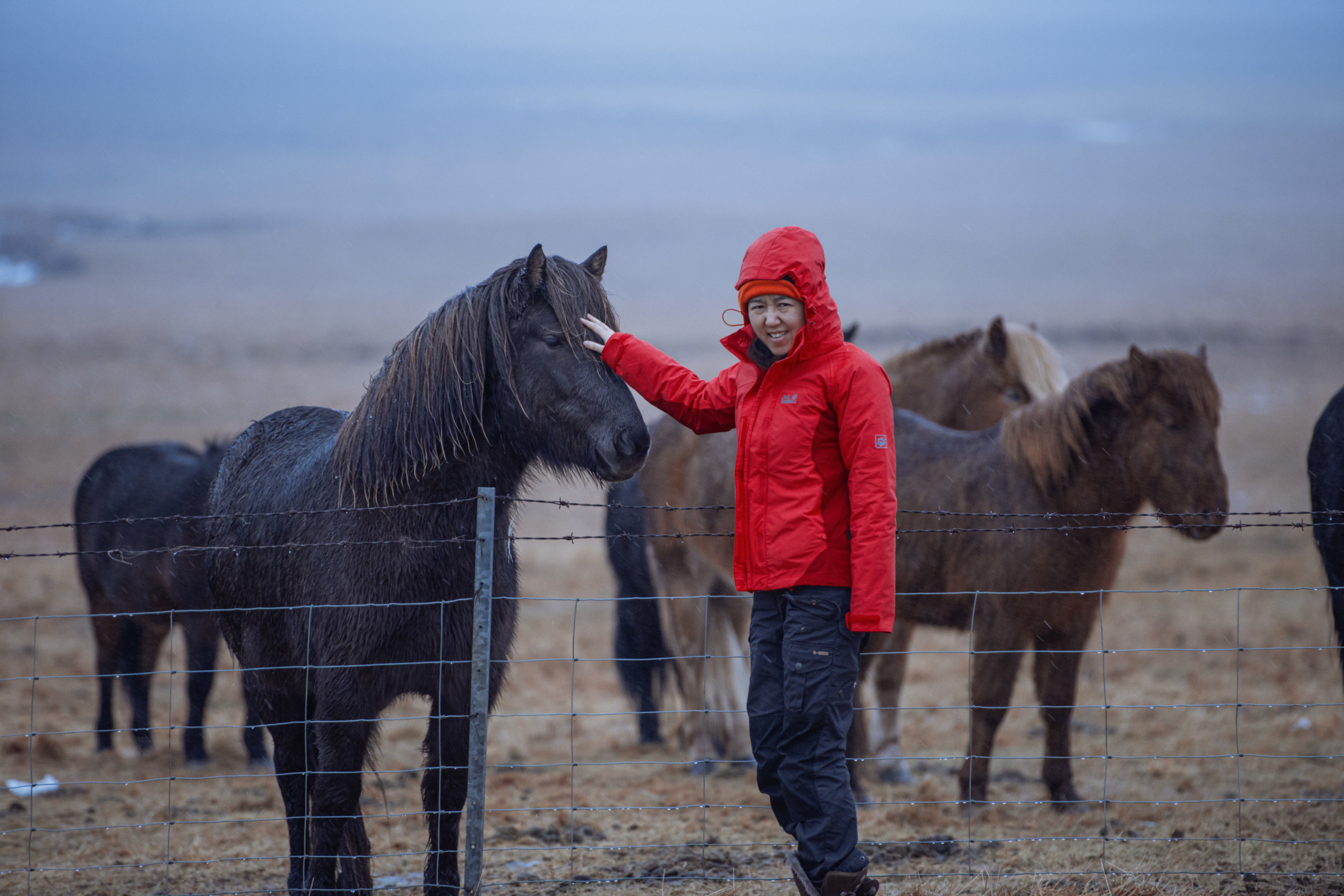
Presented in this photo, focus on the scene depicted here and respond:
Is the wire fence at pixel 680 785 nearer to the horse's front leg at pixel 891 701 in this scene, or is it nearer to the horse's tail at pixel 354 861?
the horse's front leg at pixel 891 701

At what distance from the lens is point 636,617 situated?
7.37 meters

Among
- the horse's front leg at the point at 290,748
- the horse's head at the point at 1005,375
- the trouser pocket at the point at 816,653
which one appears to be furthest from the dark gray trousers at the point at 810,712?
the horse's head at the point at 1005,375

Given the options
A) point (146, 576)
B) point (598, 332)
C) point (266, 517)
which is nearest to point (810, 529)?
point (598, 332)

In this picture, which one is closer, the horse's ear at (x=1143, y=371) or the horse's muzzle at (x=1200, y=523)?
the horse's muzzle at (x=1200, y=523)

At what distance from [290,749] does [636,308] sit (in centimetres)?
4951

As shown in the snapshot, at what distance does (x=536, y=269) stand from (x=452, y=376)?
442 millimetres

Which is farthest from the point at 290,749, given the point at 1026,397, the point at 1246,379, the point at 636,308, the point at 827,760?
the point at 636,308

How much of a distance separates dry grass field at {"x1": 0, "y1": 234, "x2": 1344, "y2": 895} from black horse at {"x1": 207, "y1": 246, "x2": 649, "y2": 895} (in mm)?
367

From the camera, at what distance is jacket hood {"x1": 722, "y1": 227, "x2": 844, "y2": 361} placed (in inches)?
115

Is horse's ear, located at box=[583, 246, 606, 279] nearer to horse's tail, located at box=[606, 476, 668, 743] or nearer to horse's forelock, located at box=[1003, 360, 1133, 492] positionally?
horse's forelock, located at box=[1003, 360, 1133, 492]

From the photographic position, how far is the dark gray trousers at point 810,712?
2.91m

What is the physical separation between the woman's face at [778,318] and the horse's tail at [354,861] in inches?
85.5

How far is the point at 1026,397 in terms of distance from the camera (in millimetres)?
6777

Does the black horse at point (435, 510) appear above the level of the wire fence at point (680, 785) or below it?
above
